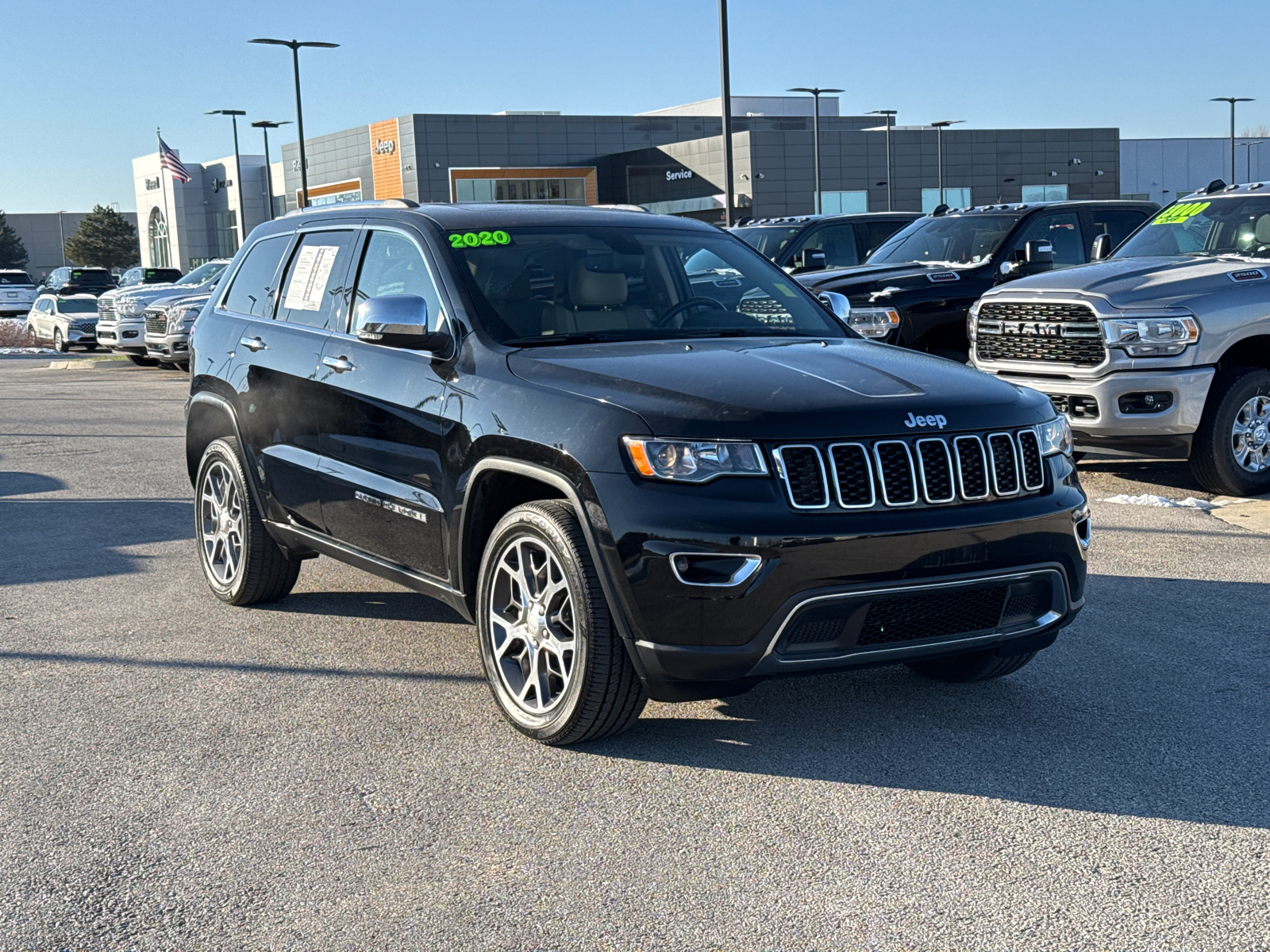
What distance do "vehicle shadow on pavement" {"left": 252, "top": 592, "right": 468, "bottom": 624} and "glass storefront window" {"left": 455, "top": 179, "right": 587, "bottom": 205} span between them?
72.9 m

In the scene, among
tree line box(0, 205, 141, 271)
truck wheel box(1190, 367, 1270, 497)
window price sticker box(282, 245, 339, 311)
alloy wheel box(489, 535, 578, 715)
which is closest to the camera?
alloy wheel box(489, 535, 578, 715)

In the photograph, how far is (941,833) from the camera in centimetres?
388

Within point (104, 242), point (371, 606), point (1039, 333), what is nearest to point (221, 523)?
point (371, 606)

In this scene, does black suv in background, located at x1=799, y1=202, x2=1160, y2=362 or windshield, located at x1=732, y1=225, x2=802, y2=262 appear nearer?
black suv in background, located at x1=799, y1=202, x2=1160, y2=362

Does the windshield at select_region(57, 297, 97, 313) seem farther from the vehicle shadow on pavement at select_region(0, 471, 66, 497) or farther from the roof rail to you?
the roof rail

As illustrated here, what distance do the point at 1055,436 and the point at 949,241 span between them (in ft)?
31.2

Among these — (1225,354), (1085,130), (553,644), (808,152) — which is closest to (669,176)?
(808,152)

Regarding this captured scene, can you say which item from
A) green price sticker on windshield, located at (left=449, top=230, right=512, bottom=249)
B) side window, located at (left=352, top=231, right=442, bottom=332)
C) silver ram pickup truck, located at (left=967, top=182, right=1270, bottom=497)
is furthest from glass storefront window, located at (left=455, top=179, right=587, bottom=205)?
green price sticker on windshield, located at (left=449, top=230, right=512, bottom=249)

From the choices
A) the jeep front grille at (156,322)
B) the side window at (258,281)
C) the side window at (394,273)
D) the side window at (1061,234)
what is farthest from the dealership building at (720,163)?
the side window at (394,273)

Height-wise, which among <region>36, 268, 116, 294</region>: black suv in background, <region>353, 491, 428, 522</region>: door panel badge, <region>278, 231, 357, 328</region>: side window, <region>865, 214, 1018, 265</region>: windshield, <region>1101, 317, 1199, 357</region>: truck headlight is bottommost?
<region>353, 491, 428, 522</region>: door panel badge

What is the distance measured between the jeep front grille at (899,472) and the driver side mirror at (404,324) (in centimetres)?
149

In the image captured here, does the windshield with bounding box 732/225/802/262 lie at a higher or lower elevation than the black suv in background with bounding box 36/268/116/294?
lower

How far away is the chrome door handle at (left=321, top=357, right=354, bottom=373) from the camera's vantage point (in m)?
5.57

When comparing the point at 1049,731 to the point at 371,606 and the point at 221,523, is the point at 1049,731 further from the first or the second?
the point at 221,523
